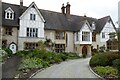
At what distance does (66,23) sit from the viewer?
46.1 m

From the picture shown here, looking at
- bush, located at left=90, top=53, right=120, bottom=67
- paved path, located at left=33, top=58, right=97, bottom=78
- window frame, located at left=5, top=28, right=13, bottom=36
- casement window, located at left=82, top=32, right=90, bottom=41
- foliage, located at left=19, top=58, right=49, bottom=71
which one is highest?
window frame, located at left=5, top=28, right=13, bottom=36

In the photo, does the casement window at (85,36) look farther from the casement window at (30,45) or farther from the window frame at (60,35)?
the casement window at (30,45)

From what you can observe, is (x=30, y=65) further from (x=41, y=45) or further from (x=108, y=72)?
(x=41, y=45)

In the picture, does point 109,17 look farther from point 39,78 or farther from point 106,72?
point 39,78

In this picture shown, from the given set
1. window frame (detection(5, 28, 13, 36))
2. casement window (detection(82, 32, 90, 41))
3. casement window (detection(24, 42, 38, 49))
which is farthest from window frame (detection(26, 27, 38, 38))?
casement window (detection(82, 32, 90, 41))

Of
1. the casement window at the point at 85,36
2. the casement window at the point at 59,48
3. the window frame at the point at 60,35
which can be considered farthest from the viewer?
the casement window at the point at 85,36

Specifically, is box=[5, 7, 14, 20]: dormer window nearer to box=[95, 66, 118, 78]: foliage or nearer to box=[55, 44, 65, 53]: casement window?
box=[55, 44, 65, 53]: casement window

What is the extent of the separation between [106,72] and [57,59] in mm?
11370

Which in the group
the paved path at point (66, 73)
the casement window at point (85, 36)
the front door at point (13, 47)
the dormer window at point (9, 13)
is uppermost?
the dormer window at point (9, 13)

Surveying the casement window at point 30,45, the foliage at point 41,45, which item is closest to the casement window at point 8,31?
the casement window at point 30,45

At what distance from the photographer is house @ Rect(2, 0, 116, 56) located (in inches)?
1489

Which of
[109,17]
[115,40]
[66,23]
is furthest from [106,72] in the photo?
[109,17]

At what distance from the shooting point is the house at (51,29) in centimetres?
3781

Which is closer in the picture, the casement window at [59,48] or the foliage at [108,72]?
the foliage at [108,72]
